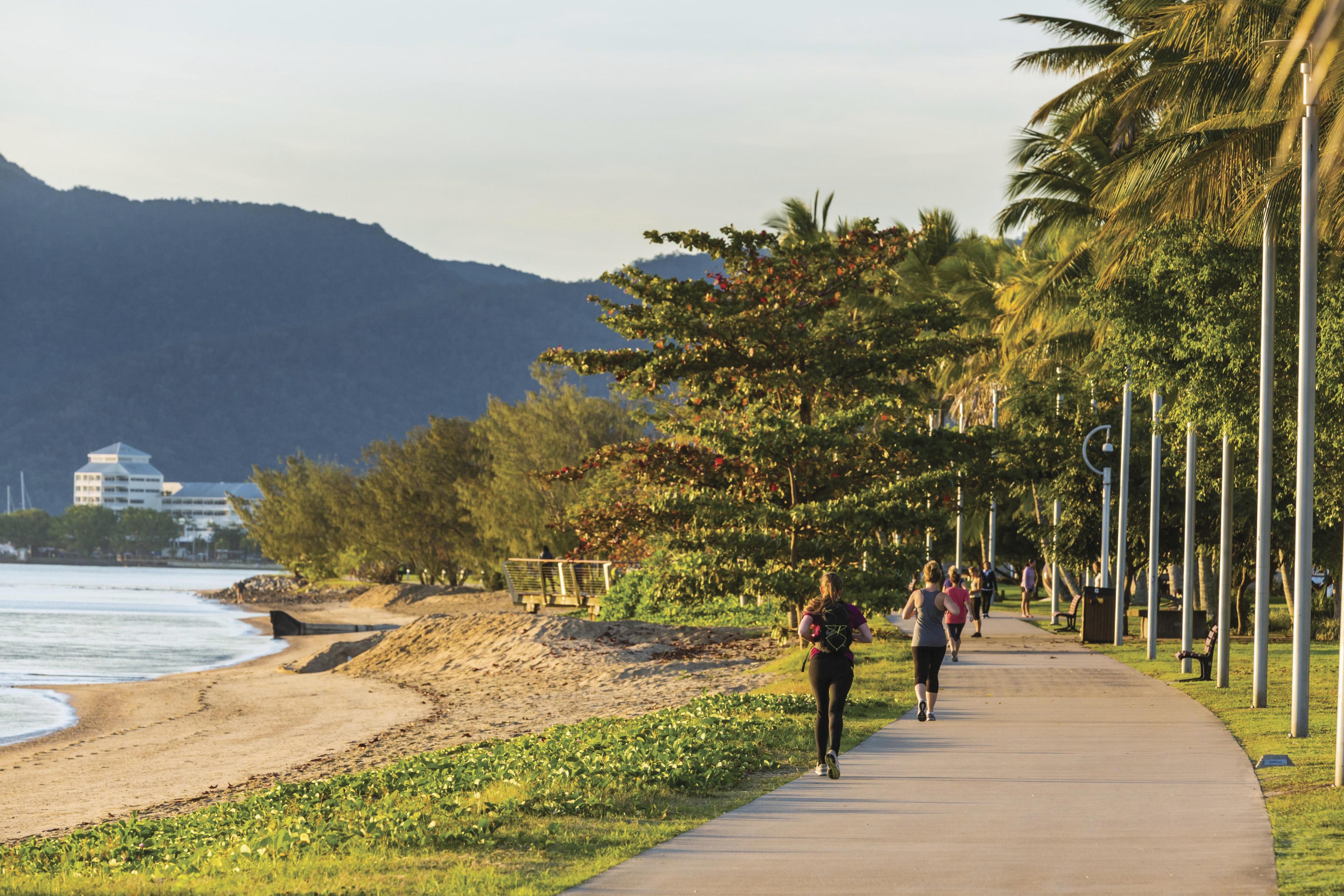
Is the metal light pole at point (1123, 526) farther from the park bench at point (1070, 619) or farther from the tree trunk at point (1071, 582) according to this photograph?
the tree trunk at point (1071, 582)

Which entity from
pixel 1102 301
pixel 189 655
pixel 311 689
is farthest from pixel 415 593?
pixel 1102 301

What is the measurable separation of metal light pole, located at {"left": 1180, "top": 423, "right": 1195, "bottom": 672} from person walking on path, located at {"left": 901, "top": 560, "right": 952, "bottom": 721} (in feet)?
22.3

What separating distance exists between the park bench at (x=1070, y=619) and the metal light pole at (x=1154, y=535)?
623 centimetres

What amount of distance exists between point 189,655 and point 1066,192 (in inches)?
1119

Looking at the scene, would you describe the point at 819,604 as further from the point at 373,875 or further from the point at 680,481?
the point at 680,481

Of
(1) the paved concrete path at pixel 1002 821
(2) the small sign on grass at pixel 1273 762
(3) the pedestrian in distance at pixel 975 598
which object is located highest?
(3) the pedestrian in distance at pixel 975 598

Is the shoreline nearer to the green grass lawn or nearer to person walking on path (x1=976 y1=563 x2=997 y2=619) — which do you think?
the green grass lawn

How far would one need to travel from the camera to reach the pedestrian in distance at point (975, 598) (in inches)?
1186

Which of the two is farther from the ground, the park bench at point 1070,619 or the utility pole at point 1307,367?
the utility pole at point 1307,367

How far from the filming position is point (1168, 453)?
99.1ft

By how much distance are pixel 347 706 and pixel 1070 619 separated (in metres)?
18.9

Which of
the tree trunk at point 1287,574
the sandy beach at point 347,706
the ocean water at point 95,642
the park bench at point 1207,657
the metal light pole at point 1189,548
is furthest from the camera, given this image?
Answer: the tree trunk at point 1287,574

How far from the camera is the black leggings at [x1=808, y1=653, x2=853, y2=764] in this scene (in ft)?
37.8

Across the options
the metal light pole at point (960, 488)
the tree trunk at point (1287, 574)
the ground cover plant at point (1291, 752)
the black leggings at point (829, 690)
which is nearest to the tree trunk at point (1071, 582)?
the metal light pole at point (960, 488)
